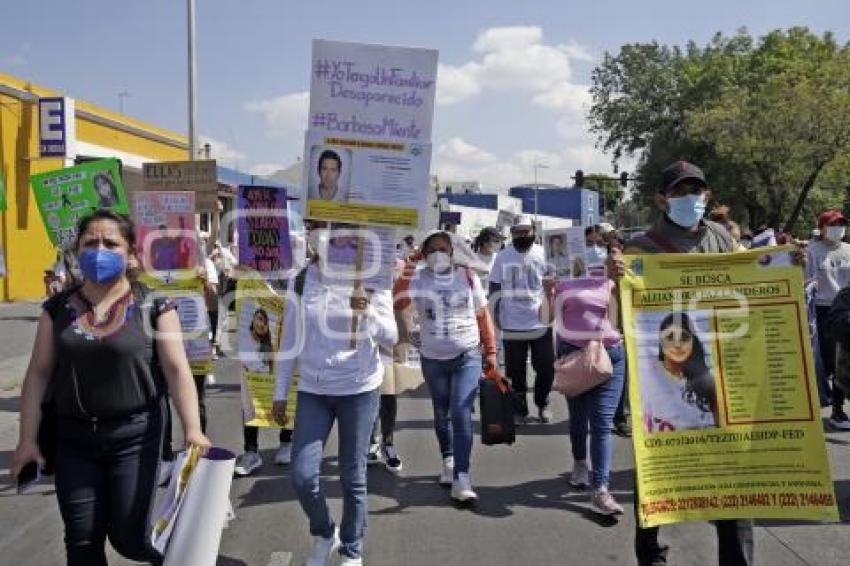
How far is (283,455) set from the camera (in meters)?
6.89

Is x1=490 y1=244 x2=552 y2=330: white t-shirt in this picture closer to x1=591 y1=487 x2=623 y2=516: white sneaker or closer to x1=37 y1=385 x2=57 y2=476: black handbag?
x1=591 y1=487 x2=623 y2=516: white sneaker

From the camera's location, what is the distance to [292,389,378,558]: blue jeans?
437 centimetres

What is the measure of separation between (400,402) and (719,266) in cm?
628

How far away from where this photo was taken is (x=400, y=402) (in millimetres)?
9648

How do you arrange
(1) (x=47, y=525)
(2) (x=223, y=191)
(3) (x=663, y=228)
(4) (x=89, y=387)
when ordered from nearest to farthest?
1. (4) (x=89, y=387)
2. (3) (x=663, y=228)
3. (1) (x=47, y=525)
4. (2) (x=223, y=191)

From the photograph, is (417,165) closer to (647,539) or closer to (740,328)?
(740,328)

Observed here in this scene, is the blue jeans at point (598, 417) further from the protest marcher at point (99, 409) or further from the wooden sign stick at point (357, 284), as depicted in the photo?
the protest marcher at point (99, 409)

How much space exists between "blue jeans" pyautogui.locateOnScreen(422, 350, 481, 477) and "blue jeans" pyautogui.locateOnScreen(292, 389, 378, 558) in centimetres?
152

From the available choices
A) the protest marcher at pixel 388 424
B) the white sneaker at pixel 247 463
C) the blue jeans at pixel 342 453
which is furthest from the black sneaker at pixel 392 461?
the blue jeans at pixel 342 453

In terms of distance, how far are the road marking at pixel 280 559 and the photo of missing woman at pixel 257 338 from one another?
2.10 meters

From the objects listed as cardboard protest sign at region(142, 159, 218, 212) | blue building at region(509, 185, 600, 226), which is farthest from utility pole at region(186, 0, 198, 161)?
blue building at region(509, 185, 600, 226)

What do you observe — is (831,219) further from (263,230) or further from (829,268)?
(263,230)

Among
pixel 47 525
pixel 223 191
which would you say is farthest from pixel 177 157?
pixel 47 525

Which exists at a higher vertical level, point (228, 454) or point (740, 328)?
point (740, 328)
